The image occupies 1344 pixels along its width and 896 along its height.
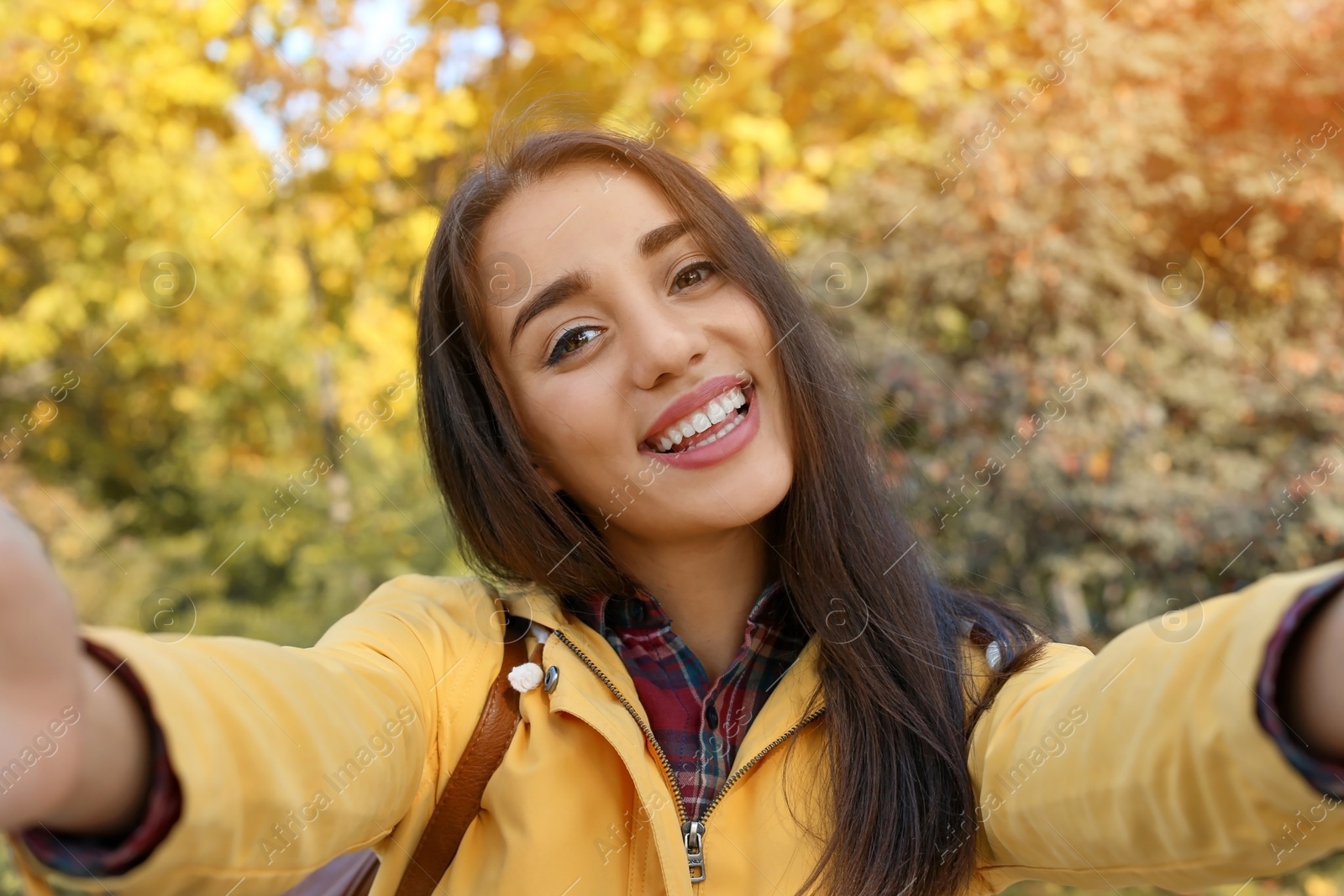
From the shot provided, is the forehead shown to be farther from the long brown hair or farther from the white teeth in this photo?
the white teeth

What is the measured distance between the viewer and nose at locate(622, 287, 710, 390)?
1.64 meters

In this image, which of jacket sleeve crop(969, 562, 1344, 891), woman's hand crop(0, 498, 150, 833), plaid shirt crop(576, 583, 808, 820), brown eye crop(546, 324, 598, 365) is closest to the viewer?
woman's hand crop(0, 498, 150, 833)

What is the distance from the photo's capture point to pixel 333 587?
427 cm

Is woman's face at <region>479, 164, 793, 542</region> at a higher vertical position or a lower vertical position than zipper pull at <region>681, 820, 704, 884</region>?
higher

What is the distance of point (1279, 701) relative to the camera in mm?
852

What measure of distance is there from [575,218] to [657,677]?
2.51 ft

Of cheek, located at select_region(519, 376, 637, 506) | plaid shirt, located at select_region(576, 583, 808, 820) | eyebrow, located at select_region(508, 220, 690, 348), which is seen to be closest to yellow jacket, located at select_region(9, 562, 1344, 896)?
plaid shirt, located at select_region(576, 583, 808, 820)

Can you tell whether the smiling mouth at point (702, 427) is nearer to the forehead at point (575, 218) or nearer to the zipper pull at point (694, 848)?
the forehead at point (575, 218)

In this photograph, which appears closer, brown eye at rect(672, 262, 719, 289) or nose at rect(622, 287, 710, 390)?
nose at rect(622, 287, 710, 390)

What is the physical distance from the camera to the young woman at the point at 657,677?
0.88m

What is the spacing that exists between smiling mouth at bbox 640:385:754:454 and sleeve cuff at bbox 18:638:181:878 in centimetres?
92

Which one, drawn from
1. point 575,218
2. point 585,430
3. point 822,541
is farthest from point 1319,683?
point 575,218

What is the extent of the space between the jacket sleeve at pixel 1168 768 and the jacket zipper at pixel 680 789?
0.31 metres

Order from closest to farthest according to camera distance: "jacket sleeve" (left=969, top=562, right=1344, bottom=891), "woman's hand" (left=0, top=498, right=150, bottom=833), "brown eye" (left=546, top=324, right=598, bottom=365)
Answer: "woman's hand" (left=0, top=498, right=150, bottom=833)
"jacket sleeve" (left=969, top=562, right=1344, bottom=891)
"brown eye" (left=546, top=324, right=598, bottom=365)
